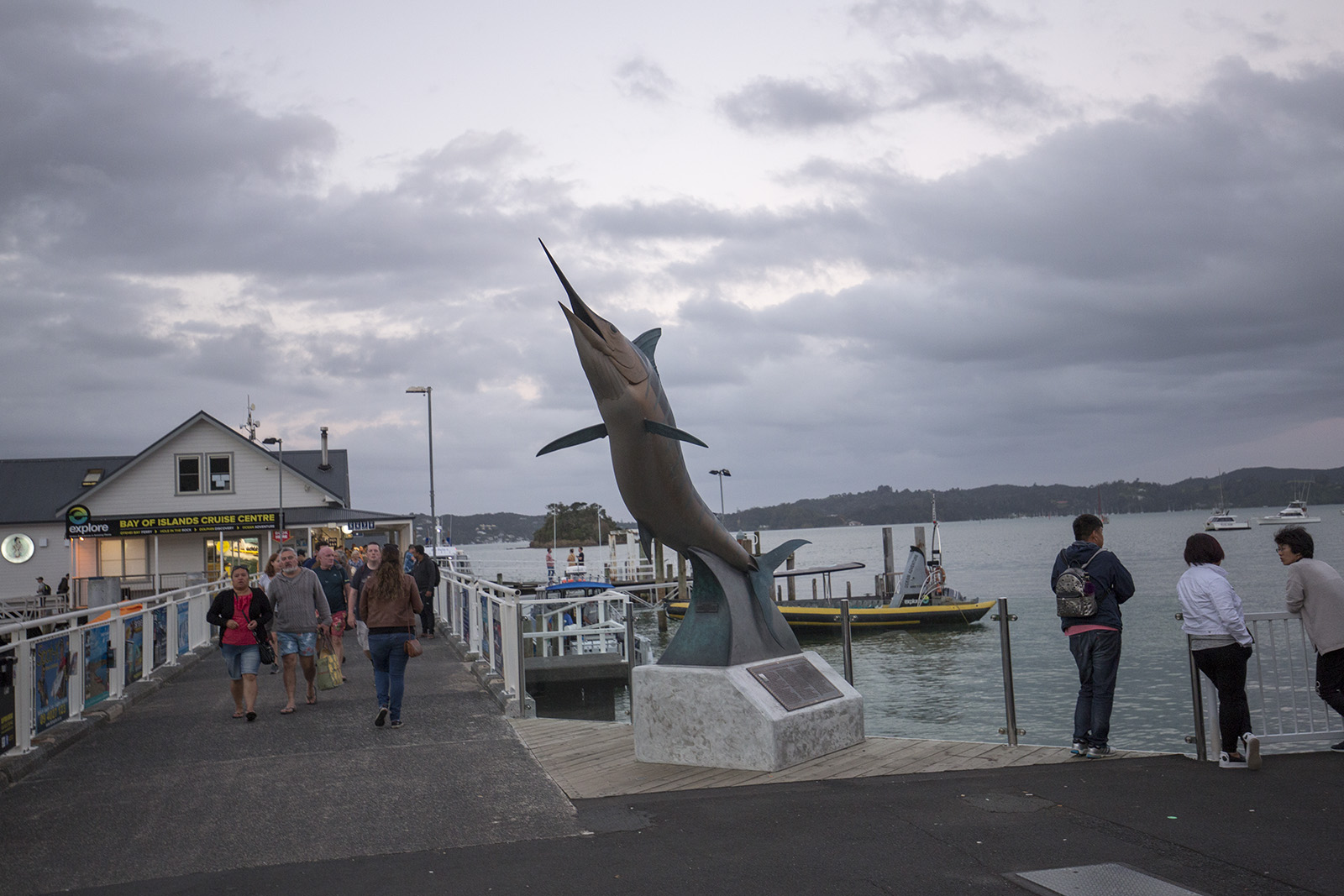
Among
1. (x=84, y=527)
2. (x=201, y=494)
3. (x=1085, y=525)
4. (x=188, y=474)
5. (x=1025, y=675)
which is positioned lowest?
(x=1025, y=675)

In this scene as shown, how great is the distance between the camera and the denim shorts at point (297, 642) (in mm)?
10305

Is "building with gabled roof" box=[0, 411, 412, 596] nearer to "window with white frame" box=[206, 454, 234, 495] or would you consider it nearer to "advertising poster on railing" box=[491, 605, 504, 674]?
"window with white frame" box=[206, 454, 234, 495]

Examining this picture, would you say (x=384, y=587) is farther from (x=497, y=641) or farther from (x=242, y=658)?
(x=497, y=641)

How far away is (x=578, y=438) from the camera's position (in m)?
7.27

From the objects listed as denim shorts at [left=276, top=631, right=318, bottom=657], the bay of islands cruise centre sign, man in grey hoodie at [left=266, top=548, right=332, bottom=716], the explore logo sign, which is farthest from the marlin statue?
the bay of islands cruise centre sign

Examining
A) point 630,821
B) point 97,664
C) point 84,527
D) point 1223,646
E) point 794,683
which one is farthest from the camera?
point 84,527

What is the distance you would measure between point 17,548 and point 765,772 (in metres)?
37.4

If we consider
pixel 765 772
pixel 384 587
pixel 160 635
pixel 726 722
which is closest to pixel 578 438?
pixel 726 722

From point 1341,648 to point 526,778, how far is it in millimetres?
5544

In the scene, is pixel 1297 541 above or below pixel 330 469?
below

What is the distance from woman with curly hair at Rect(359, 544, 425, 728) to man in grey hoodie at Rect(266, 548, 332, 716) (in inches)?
49.4

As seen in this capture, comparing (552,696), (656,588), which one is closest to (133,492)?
(656,588)

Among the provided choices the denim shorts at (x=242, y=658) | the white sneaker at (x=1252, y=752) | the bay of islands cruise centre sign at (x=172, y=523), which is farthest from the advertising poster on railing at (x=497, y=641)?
the bay of islands cruise centre sign at (x=172, y=523)

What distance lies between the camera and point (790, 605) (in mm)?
36125
